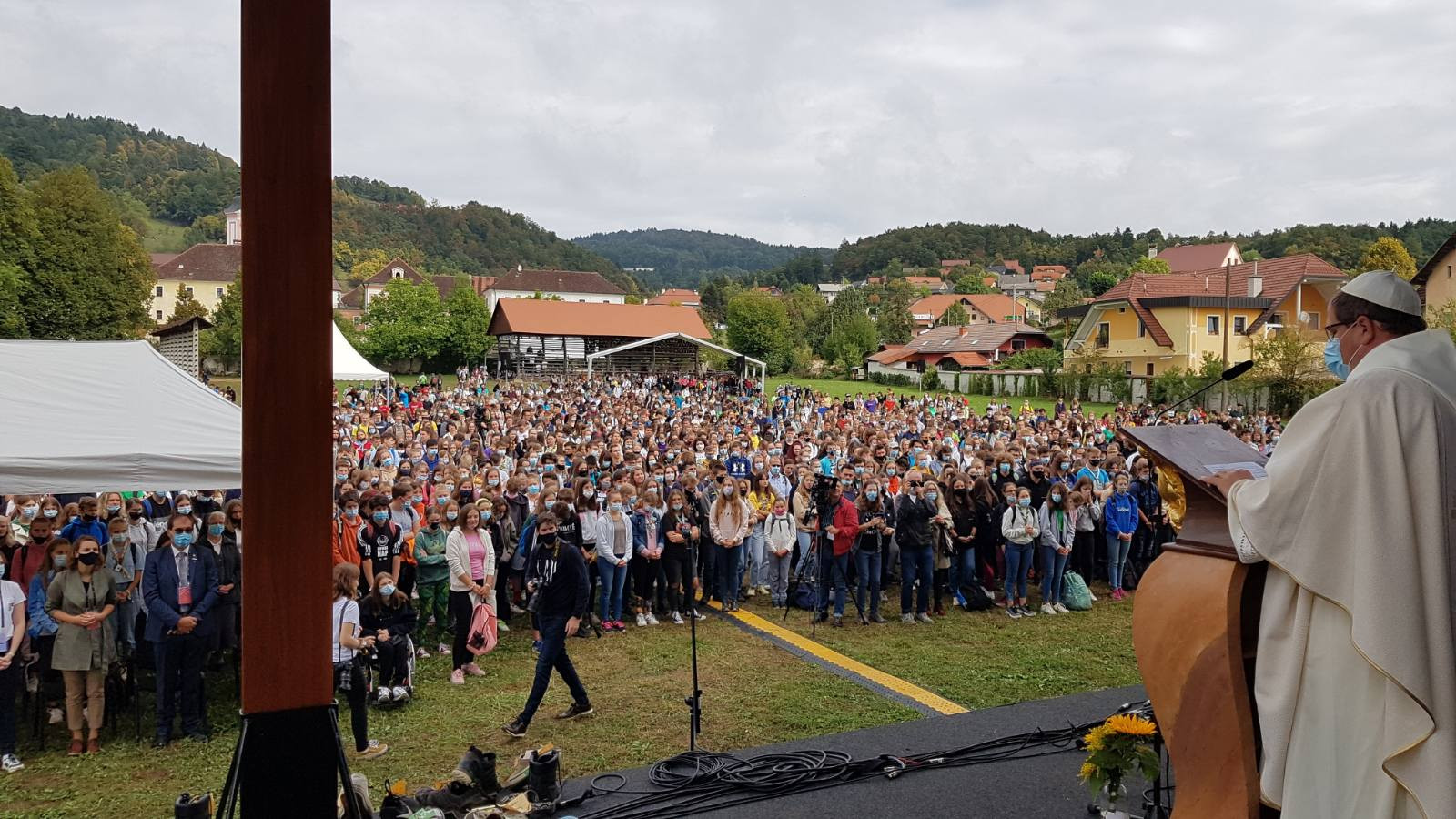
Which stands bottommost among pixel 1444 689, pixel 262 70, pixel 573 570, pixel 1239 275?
pixel 573 570

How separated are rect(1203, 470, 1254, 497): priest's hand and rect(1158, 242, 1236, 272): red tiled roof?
261ft

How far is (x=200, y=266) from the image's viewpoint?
78375mm

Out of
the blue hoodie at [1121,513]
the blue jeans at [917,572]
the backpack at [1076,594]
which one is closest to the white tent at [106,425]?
the blue jeans at [917,572]

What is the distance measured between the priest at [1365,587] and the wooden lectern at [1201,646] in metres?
0.09

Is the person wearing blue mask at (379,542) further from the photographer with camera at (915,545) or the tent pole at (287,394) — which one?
the tent pole at (287,394)

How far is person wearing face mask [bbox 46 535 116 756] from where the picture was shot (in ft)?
21.5

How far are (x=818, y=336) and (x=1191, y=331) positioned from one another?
39979 millimetres

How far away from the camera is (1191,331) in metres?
43.2

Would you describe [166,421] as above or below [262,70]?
below

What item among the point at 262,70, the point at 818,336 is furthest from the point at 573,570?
the point at 818,336

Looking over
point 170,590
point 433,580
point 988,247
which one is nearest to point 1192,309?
point 433,580

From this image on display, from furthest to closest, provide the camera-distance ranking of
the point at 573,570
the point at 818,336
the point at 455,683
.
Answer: the point at 818,336 < the point at 455,683 < the point at 573,570

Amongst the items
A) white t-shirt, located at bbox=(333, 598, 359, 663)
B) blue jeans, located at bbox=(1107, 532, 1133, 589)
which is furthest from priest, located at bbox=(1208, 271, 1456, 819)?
blue jeans, located at bbox=(1107, 532, 1133, 589)

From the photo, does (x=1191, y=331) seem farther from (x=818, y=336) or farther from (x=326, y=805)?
(x=326, y=805)
